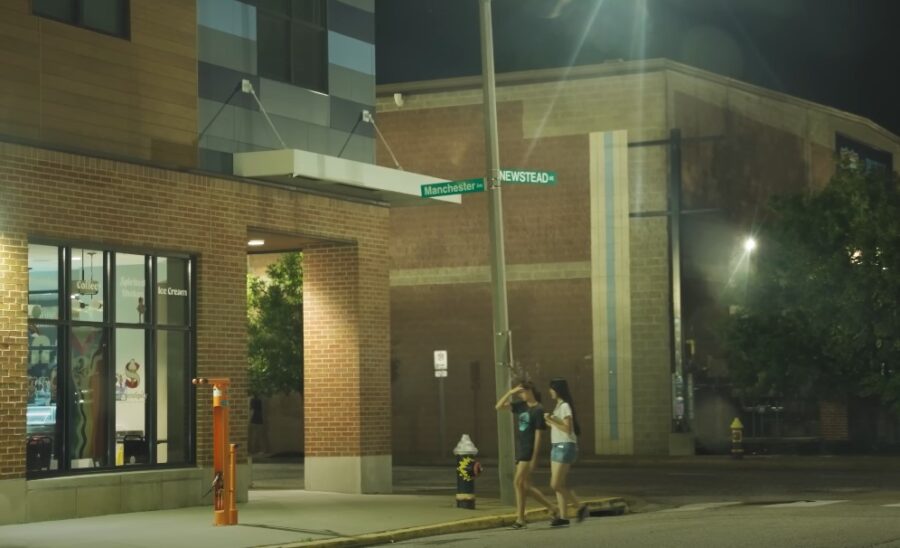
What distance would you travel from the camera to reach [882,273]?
35906 mm

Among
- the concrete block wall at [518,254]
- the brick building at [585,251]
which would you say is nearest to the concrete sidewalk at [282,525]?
the brick building at [585,251]

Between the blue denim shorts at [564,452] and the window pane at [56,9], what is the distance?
327 inches

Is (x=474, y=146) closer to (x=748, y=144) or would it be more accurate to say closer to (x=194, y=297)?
(x=748, y=144)

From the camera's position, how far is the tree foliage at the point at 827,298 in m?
36.2

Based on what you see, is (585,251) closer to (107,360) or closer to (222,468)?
(107,360)

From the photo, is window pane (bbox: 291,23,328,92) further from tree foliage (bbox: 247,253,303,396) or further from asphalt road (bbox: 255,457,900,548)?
tree foliage (bbox: 247,253,303,396)

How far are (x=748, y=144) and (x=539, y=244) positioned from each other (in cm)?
806

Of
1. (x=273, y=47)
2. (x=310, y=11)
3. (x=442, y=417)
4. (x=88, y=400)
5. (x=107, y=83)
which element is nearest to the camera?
(x=88, y=400)

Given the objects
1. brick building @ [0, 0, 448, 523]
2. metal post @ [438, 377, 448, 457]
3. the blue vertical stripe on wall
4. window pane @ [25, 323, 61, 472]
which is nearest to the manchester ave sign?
brick building @ [0, 0, 448, 523]

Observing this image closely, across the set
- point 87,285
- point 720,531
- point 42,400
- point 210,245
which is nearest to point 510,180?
point 210,245

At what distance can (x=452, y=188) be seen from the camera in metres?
19.9

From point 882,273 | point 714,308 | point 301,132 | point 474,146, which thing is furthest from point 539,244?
point 301,132

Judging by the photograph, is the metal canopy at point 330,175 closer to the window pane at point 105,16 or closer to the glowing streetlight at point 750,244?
the window pane at point 105,16

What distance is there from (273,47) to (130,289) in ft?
15.6
